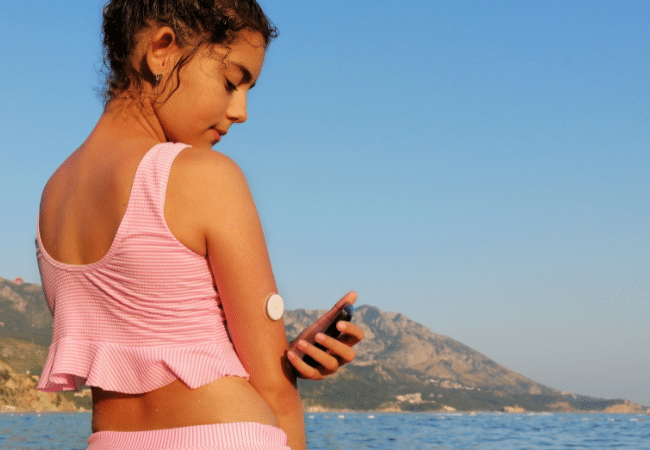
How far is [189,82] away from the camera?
1.76 m

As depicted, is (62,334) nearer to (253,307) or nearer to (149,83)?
Result: (253,307)

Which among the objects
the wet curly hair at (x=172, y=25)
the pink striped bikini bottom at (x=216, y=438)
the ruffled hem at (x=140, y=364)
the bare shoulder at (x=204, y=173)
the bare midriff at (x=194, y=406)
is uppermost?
the wet curly hair at (x=172, y=25)

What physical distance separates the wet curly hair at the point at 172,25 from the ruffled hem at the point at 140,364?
68cm

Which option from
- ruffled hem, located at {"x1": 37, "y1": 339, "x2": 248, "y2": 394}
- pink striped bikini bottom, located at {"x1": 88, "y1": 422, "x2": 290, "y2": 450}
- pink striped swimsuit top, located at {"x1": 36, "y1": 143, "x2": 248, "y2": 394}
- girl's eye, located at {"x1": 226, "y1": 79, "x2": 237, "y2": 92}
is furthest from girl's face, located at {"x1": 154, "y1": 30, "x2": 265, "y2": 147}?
pink striped bikini bottom, located at {"x1": 88, "y1": 422, "x2": 290, "y2": 450}

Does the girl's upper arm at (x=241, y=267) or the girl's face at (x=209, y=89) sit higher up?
the girl's face at (x=209, y=89)

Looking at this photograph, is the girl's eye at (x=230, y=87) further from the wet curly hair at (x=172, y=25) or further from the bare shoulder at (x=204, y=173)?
the bare shoulder at (x=204, y=173)

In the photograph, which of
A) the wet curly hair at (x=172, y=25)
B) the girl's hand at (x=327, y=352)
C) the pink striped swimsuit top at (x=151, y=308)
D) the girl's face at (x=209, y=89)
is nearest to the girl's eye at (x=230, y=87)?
the girl's face at (x=209, y=89)

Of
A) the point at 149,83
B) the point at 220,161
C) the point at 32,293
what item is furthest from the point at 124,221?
the point at 32,293

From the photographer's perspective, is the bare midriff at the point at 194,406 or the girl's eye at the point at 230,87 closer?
the bare midriff at the point at 194,406

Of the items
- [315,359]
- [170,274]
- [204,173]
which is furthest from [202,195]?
[315,359]

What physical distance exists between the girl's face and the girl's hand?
0.61 m

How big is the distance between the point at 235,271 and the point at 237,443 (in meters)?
0.36

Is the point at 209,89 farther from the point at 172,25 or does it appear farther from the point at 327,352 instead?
the point at 327,352

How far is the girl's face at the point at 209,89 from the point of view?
1.76 meters
